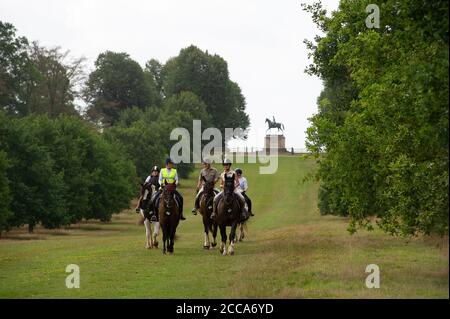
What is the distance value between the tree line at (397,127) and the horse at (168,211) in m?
5.50

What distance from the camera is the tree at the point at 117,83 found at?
5625 inches

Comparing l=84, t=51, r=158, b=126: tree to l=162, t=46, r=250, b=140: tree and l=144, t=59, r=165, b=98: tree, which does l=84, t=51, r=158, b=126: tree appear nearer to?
l=162, t=46, r=250, b=140: tree

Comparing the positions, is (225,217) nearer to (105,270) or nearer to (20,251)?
(105,270)

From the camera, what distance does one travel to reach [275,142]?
151m

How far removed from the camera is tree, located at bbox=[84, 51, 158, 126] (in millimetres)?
142875

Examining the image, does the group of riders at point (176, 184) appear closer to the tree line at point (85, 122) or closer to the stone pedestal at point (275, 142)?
the tree line at point (85, 122)

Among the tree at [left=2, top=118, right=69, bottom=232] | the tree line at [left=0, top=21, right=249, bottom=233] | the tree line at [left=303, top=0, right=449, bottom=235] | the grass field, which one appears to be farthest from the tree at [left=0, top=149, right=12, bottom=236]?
the tree line at [left=303, top=0, right=449, bottom=235]

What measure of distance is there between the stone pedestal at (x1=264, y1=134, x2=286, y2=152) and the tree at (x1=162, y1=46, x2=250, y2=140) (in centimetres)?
875

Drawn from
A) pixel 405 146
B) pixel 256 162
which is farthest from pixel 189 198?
pixel 405 146

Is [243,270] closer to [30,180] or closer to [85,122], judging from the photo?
[30,180]

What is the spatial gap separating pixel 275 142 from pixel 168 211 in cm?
12131

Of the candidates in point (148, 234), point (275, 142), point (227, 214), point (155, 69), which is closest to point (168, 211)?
point (227, 214)

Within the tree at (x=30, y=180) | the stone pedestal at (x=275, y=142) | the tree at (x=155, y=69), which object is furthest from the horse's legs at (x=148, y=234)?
the tree at (x=155, y=69)

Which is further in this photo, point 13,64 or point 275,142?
point 275,142
